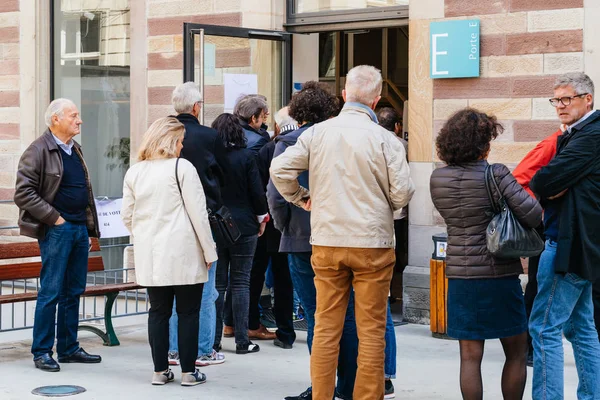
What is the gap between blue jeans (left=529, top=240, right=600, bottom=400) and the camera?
17.8 feet

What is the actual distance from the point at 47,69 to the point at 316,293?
23.4 feet

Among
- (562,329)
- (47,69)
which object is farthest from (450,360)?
(47,69)

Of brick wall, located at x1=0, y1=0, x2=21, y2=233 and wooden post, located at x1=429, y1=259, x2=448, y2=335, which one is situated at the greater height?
brick wall, located at x1=0, y1=0, x2=21, y2=233

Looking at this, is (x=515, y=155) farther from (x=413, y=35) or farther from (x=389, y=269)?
(x=389, y=269)

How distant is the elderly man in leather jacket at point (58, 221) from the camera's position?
7.08m

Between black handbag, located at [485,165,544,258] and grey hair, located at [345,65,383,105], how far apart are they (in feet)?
2.57

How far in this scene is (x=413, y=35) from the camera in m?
9.04

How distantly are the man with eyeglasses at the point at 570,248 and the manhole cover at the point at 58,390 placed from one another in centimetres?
284

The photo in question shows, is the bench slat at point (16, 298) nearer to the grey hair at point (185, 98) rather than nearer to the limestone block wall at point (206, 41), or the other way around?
the grey hair at point (185, 98)

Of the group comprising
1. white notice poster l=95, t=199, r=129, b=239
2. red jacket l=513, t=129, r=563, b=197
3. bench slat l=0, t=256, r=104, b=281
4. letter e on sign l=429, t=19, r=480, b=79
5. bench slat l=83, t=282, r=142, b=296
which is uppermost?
letter e on sign l=429, t=19, r=480, b=79

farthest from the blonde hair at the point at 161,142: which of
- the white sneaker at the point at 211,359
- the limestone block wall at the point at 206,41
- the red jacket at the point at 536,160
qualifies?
the limestone block wall at the point at 206,41

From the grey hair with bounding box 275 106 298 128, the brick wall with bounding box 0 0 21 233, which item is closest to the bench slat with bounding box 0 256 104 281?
the grey hair with bounding box 275 106 298 128

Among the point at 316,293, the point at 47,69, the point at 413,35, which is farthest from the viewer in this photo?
the point at 47,69

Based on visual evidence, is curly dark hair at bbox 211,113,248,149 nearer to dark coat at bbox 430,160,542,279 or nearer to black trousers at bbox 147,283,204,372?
black trousers at bbox 147,283,204,372
